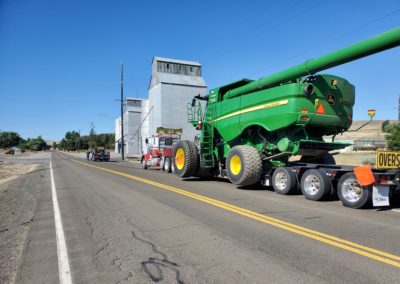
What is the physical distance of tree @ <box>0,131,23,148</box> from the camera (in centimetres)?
15140

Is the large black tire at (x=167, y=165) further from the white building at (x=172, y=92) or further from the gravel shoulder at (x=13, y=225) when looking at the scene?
the white building at (x=172, y=92)

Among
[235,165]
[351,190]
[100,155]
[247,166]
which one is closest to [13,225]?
[247,166]

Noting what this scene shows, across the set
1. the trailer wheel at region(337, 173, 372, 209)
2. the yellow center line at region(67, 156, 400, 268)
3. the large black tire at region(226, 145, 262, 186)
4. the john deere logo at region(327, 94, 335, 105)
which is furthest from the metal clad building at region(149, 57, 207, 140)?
the yellow center line at region(67, 156, 400, 268)

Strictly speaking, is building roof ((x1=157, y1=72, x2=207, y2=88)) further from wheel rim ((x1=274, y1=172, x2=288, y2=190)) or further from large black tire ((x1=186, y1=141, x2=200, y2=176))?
wheel rim ((x1=274, y1=172, x2=288, y2=190))

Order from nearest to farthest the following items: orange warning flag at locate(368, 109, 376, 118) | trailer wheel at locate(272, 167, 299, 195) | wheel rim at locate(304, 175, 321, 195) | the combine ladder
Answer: wheel rim at locate(304, 175, 321, 195) < trailer wheel at locate(272, 167, 299, 195) < orange warning flag at locate(368, 109, 376, 118) < the combine ladder

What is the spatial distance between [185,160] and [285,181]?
5.17m

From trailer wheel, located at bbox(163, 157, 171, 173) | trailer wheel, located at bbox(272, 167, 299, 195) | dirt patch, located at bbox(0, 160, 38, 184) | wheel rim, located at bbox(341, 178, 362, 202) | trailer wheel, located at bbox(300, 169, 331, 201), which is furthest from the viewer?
trailer wheel, located at bbox(163, 157, 171, 173)

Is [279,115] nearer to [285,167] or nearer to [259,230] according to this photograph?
[285,167]

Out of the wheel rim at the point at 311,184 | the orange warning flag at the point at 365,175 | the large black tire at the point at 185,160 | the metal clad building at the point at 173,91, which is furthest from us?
the metal clad building at the point at 173,91

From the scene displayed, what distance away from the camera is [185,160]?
1449cm

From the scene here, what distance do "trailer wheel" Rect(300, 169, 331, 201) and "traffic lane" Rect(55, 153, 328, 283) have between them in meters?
3.08

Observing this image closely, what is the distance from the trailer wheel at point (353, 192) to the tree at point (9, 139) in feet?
549

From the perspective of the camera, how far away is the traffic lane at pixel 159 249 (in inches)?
161

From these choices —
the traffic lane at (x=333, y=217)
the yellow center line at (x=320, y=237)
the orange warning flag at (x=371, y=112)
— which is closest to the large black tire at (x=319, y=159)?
the orange warning flag at (x=371, y=112)
